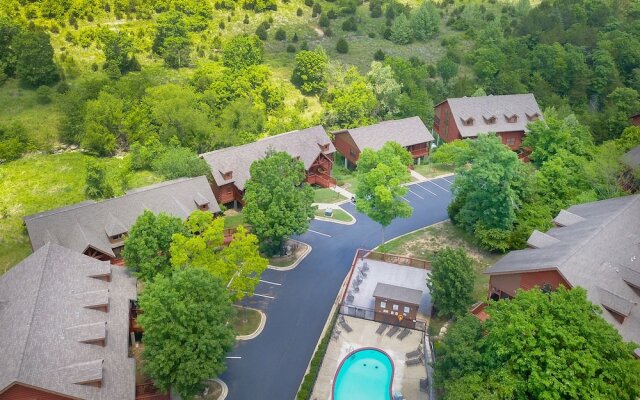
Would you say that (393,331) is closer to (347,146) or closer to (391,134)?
(347,146)

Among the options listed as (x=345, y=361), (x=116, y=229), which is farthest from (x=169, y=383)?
(x=116, y=229)

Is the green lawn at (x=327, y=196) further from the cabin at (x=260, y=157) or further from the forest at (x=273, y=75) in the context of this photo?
the forest at (x=273, y=75)

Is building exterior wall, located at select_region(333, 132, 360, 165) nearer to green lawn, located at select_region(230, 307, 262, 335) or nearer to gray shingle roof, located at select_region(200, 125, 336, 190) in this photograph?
gray shingle roof, located at select_region(200, 125, 336, 190)

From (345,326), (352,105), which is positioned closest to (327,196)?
(352,105)

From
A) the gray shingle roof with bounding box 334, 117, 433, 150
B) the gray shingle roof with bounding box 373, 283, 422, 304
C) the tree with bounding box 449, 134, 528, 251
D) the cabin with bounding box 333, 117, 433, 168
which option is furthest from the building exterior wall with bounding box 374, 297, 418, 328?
the gray shingle roof with bounding box 334, 117, 433, 150

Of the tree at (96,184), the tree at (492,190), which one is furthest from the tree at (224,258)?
the tree at (492,190)
